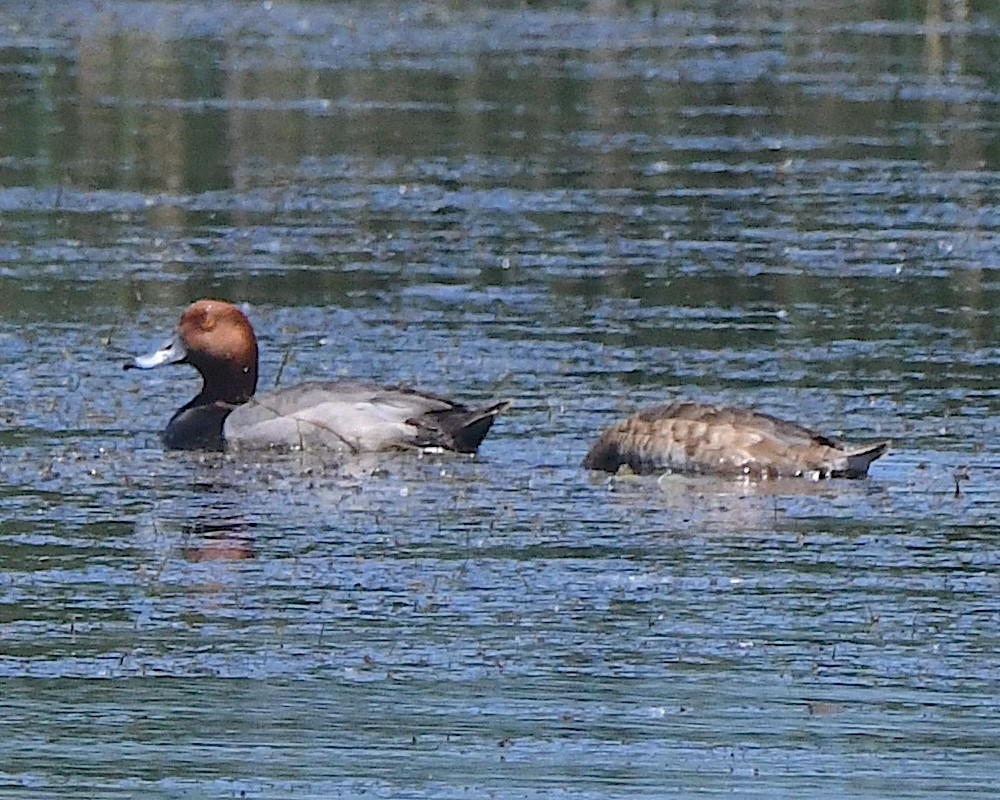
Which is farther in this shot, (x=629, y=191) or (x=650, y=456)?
(x=629, y=191)

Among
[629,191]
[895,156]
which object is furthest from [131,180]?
[895,156]

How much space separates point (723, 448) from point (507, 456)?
96 centimetres

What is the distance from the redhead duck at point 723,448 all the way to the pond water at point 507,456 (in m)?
0.13

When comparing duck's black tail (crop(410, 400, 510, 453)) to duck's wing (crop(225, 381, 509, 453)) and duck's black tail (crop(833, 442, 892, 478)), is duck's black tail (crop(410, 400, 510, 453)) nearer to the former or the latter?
duck's wing (crop(225, 381, 509, 453))

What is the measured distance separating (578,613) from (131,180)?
12562 millimetres

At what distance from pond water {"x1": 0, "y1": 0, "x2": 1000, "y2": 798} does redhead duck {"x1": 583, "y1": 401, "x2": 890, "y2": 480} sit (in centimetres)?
13

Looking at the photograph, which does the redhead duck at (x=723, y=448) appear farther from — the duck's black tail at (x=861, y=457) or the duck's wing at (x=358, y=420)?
the duck's wing at (x=358, y=420)

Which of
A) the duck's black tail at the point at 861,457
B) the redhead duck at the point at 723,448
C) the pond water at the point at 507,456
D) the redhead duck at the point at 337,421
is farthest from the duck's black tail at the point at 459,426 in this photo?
the duck's black tail at the point at 861,457

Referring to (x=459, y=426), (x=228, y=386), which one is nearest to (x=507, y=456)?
(x=459, y=426)

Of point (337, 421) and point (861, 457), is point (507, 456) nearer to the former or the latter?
point (337, 421)

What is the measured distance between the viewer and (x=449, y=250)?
18453 millimetres

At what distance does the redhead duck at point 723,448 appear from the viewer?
1209 centimetres

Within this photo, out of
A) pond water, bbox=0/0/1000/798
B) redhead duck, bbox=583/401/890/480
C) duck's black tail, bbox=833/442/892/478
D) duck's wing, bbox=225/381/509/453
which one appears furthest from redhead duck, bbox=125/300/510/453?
duck's black tail, bbox=833/442/892/478

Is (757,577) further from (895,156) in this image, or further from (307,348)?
(895,156)
